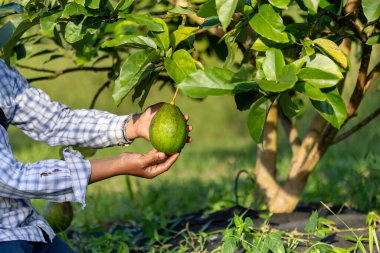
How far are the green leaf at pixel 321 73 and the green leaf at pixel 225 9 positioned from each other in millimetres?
260

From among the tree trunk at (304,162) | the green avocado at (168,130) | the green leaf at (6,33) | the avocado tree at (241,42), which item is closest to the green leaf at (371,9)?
the avocado tree at (241,42)

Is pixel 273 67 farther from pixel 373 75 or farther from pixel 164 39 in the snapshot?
pixel 373 75

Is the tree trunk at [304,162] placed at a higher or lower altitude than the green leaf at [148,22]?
lower

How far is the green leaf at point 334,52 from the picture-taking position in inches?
83.0

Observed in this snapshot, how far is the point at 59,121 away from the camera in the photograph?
8.58 feet

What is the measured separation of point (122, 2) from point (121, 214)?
2.30 m

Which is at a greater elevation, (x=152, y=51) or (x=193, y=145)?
(x=152, y=51)

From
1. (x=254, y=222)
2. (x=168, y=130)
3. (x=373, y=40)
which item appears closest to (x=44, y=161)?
(x=168, y=130)

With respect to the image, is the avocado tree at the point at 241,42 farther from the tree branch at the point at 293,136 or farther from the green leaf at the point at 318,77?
the tree branch at the point at 293,136

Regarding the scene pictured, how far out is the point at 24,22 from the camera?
2342 mm

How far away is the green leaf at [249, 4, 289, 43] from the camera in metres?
2.01

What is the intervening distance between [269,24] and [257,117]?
23cm

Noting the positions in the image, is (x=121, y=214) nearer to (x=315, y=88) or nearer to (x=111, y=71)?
(x=111, y=71)

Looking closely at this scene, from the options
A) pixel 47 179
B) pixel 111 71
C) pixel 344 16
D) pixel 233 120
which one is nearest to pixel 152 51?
pixel 47 179
